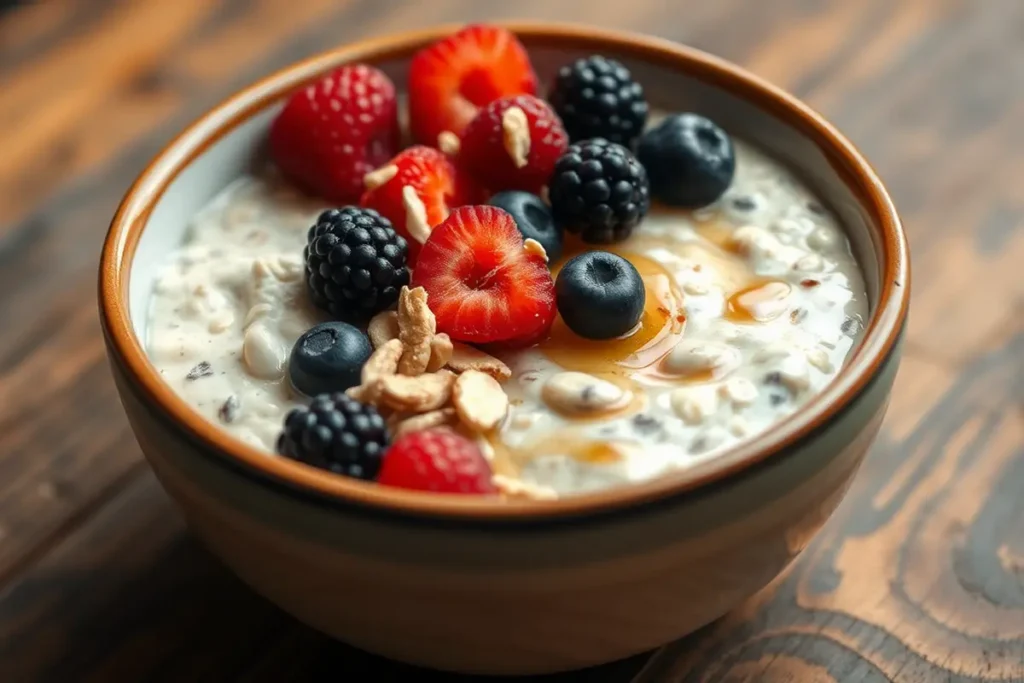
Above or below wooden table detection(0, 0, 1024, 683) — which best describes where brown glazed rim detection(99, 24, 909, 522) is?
above

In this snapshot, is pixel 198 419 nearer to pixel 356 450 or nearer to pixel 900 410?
pixel 356 450

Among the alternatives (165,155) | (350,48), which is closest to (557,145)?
(350,48)

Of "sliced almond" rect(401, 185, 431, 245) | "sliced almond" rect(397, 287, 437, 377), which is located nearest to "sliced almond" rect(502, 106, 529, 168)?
"sliced almond" rect(401, 185, 431, 245)

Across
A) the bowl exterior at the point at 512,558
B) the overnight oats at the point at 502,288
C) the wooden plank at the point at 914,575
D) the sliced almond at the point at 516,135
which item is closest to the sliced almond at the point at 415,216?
the overnight oats at the point at 502,288

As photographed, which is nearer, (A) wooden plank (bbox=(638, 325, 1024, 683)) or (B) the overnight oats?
(B) the overnight oats

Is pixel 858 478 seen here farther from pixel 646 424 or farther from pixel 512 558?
pixel 512 558

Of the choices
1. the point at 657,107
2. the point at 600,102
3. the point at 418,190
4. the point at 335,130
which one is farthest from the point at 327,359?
the point at 657,107

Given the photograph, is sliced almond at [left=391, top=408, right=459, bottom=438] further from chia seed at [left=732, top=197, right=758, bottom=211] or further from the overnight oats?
chia seed at [left=732, top=197, right=758, bottom=211]

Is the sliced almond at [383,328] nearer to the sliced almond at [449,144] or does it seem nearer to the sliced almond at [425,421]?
the sliced almond at [425,421]
